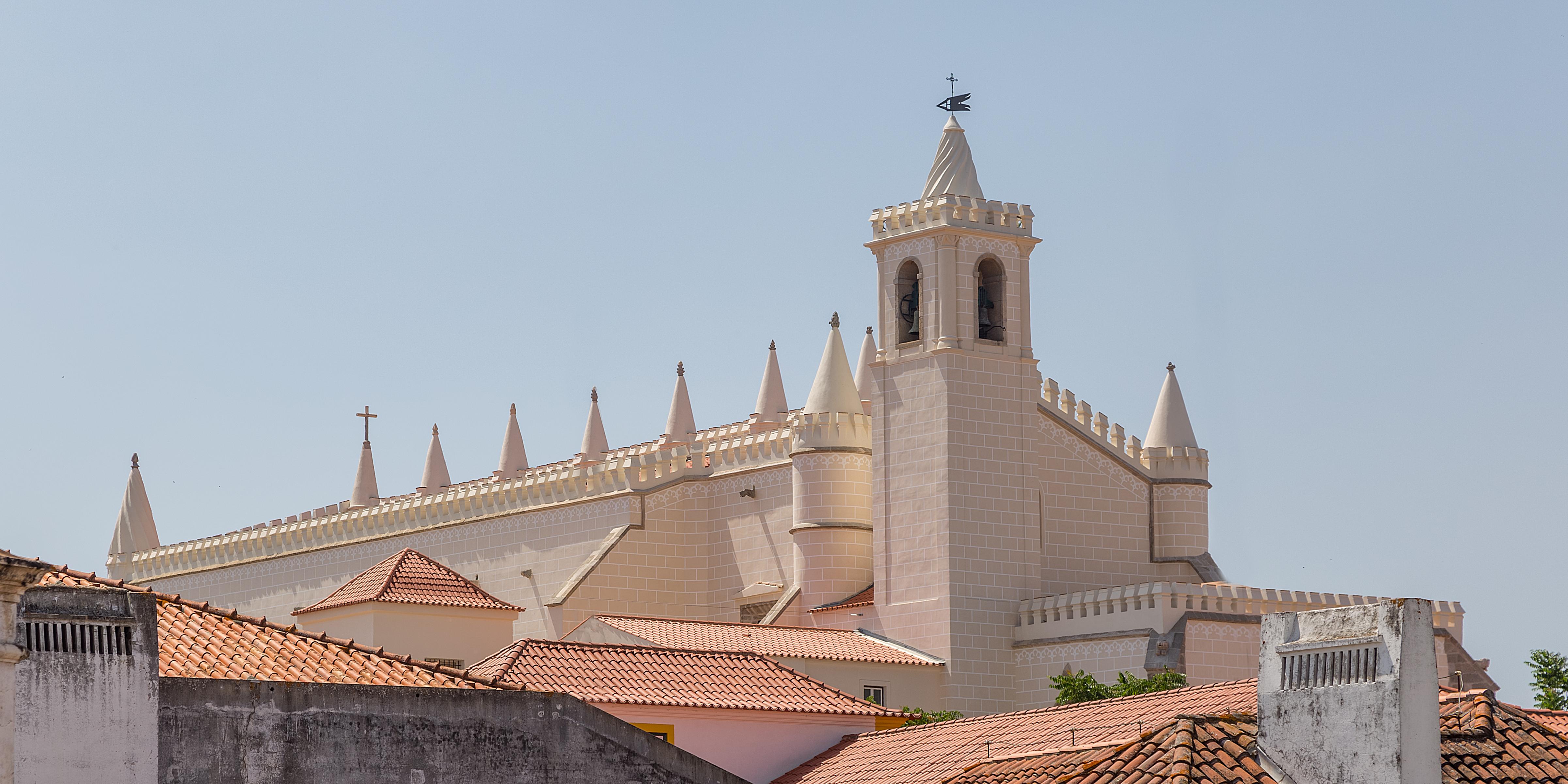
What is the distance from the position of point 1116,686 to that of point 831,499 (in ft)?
24.8

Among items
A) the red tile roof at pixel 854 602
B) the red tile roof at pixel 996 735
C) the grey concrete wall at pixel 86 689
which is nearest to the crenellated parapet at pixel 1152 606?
the red tile roof at pixel 854 602

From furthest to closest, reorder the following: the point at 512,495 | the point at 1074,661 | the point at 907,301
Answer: the point at 512,495 < the point at 907,301 < the point at 1074,661

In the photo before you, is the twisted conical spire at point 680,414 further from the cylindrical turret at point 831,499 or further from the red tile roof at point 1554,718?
the red tile roof at point 1554,718

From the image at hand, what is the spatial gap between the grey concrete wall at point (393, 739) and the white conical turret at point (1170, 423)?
2879 cm

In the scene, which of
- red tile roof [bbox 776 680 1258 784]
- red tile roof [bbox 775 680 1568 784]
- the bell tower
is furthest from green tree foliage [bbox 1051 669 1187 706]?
red tile roof [bbox 775 680 1568 784]

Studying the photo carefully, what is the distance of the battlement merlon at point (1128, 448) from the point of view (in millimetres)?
51000

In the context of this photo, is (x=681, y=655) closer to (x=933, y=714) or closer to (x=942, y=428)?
(x=933, y=714)

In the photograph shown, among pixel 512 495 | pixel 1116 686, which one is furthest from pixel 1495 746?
pixel 512 495

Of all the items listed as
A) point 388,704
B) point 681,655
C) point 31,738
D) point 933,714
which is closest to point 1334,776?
point 388,704

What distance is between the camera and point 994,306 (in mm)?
49969

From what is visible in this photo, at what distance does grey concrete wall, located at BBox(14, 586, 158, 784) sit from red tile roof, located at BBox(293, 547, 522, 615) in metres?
25.1

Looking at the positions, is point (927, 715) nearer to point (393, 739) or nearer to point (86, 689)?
point (393, 739)

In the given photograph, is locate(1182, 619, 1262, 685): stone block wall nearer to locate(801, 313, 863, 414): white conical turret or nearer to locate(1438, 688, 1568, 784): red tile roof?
locate(801, 313, 863, 414): white conical turret

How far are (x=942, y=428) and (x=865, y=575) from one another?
374 centimetres
